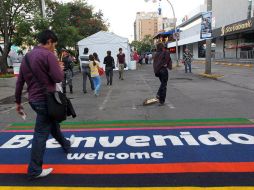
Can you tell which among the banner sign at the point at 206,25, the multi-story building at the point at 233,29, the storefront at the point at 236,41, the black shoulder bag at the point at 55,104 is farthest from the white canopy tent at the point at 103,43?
the black shoulder bag at the point at 55,104

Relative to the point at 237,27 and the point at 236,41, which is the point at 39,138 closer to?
the point at 237,27

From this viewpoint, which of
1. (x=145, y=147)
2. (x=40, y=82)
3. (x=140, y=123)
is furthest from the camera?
(x=140, y=123)

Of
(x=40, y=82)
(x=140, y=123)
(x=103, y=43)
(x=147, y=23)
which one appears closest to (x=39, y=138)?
(x=40, y=82)

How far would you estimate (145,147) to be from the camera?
6.01 meters

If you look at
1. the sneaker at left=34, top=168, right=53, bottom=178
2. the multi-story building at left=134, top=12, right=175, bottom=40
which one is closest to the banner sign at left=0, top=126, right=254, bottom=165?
the sneaker at left=34, top=168, right=53, bottom=178

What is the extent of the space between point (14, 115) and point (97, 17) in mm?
42097

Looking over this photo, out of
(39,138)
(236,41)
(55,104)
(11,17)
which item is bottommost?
(39,138)

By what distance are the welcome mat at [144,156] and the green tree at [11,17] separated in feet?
51.1

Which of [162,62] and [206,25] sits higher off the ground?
[206,25]

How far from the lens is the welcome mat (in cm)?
458

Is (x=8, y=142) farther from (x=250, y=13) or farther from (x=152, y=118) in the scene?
(x=250, y=13)

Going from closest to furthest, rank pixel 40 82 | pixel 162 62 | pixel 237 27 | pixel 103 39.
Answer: pixel 40 82, pixel 162 62, pixel 103 39, pixel 237 27

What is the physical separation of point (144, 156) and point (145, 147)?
1.60ft

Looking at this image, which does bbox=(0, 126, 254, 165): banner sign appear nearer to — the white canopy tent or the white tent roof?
the white canopy tent
